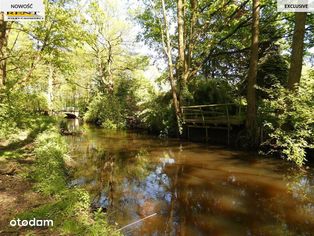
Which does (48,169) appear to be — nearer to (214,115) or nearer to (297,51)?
(297,51)

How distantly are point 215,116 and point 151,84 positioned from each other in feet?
45.2

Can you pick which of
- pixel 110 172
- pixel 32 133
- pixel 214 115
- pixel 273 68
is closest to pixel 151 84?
pixel 214 115

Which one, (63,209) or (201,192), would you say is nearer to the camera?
(63,209)

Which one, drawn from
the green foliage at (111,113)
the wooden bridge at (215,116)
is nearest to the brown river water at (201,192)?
the wooden bridge at (215,116)

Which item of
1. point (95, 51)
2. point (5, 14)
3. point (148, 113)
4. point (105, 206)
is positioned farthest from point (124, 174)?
point (95, 51)

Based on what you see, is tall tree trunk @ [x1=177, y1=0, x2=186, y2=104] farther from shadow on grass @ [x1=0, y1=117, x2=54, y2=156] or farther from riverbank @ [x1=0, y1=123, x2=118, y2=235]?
riverbank @ [x1=0, y1=123, x2=118, y2=235]

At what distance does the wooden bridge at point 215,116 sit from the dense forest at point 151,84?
22 cm

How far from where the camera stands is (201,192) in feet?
22.9

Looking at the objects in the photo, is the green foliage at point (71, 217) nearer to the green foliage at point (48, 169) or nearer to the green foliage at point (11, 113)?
the green foliage at point (48, 169)

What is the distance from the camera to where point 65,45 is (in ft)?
41.9

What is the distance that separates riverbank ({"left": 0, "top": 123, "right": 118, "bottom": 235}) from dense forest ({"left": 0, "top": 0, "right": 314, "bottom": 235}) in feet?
0.10

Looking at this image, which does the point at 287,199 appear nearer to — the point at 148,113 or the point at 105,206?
the point at 105,206

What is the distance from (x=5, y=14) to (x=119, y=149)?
7.72 meters

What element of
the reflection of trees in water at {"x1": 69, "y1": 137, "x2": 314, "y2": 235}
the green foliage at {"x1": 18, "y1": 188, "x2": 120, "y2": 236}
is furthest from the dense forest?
the reflection of trees in water at {"x1": 69, "y1": 137, "x2": 314, "y2": 235}
